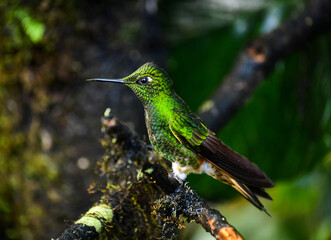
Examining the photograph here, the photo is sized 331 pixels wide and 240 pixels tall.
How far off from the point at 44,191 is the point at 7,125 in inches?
17.9

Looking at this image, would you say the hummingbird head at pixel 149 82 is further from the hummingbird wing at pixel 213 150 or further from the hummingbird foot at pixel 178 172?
the hummingbird foot at pixel 178 172

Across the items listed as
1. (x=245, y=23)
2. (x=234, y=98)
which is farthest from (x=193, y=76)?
(x=234, y=98)

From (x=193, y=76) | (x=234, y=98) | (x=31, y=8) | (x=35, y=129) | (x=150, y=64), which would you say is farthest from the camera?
(x=193, y=76)

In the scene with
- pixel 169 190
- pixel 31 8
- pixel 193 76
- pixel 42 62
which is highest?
pixel 31 8

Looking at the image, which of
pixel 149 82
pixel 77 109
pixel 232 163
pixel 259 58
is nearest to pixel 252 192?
pixel 232 163

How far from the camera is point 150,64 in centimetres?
91

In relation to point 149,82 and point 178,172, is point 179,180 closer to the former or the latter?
point 178,172

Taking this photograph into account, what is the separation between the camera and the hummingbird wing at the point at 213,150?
0.90 metres

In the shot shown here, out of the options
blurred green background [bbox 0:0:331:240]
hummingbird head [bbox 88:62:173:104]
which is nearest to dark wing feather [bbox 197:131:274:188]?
hummingbird head [bbox 88:62:173:104]

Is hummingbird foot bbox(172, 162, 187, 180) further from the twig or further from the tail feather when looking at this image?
the twig

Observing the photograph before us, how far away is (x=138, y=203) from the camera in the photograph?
103 cm

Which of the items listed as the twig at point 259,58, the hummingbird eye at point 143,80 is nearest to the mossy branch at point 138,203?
the hummingbird eye at point 143,80

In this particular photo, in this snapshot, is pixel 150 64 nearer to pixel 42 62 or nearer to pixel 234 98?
pixel 234 98

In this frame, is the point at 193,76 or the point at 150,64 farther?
the point at 193,76
